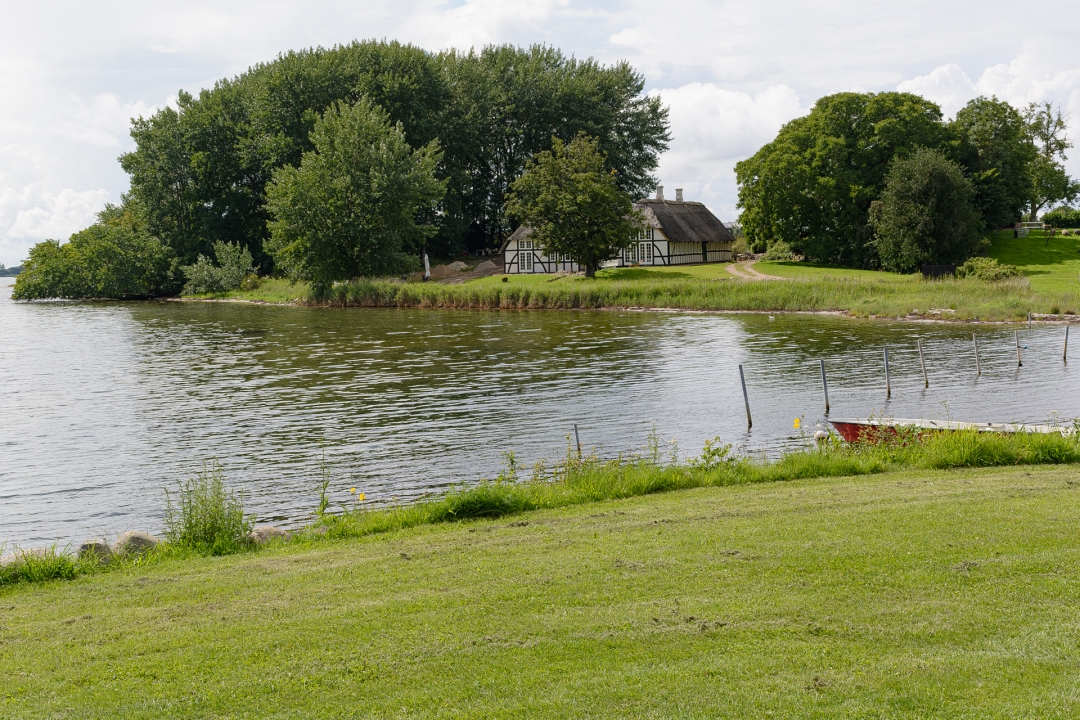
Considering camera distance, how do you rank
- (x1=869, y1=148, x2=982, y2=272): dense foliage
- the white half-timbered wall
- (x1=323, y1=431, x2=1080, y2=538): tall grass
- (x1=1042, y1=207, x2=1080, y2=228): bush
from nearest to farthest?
(x1=323, y1=431, x2=1080, y2=538): tall grass
(x1=869, y1=148, x2=982, y2=272): dense foliage
the white half-timbered wall
(x1=1042, y1=207, x2=1080, y2=228): bush

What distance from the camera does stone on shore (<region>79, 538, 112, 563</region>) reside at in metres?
10.4

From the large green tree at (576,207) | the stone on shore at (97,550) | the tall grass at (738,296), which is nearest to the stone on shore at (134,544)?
the stone on shore at (97,550)

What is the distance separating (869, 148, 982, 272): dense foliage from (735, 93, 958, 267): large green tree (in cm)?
732

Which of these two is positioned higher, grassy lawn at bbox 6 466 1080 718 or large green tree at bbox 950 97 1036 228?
large green tree at bbox 950 97 1036 228

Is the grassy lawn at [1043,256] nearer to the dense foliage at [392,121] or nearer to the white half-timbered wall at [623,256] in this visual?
the white half-timbered wall at [623,256]

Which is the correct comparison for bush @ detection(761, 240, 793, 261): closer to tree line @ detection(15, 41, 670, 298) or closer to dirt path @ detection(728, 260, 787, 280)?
dirt path @ detection(728, 260, 787, 280)

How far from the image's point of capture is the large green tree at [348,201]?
6575cm

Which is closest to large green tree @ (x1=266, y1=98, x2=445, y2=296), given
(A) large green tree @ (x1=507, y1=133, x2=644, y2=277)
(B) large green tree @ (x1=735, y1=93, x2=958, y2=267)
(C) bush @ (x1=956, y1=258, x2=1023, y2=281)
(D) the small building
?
(A) large green tree @ (x1=507, y1=133, x2=644, y2=277)

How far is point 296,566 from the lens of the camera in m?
9.62

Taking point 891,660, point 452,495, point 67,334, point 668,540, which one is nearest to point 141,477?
point 452,495

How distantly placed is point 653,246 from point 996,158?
29.4 meters

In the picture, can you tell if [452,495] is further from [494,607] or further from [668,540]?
[494,607]

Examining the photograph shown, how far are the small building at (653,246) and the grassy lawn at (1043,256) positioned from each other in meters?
25.1

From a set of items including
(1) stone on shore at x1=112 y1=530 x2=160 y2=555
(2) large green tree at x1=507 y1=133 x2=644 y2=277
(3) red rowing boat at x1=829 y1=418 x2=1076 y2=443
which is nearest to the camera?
(1) stone on shore at x1=112 y1=530 x2=160 y2=555
